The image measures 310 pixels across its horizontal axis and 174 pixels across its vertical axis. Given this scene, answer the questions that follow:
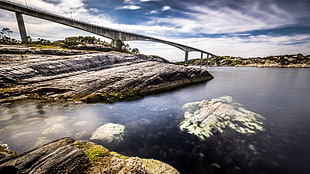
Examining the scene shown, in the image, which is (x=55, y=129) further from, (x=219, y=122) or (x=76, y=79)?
(x=219, y=122)

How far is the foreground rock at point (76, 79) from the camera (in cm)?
1781

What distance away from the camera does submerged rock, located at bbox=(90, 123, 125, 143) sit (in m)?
9.20

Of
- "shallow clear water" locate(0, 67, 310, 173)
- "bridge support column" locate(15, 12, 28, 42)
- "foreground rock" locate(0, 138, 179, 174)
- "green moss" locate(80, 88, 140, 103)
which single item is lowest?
"shallow clear water" locate(0, 67, 310, 173)

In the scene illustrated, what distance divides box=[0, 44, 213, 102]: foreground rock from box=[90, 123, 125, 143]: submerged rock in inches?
317

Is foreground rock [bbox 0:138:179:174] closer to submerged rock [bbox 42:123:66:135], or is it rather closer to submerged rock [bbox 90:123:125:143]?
submerged rock [bbox 90:123:125:143]

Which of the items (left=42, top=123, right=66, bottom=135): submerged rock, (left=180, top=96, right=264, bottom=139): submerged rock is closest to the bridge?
(left=42, top=123, right=66, bottom=135): submerged rock

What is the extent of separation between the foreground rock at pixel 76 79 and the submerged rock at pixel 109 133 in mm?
8064

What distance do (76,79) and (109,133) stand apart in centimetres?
1567

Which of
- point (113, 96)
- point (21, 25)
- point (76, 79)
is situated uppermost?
point (21, 25)

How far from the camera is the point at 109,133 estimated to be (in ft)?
32.3

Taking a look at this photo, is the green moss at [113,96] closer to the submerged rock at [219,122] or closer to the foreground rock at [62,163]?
the submerged rock at [219,122]

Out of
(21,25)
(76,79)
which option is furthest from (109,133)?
(21,25)

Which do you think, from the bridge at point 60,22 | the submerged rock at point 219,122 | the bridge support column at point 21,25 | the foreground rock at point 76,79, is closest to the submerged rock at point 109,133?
the submerged rock at point 219,122

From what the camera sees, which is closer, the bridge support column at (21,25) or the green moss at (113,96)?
the green moss at (113,96)
